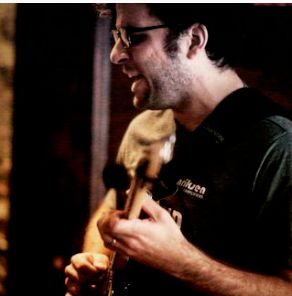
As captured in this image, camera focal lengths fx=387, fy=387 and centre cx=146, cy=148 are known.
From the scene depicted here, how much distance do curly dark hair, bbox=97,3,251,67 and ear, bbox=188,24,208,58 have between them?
0.11 feet

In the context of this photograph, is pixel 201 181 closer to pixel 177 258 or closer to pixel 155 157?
pixel 177 258

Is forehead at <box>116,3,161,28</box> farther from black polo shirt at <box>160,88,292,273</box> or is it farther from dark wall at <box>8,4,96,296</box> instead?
dark wall at <box>8,4,96,296</box>

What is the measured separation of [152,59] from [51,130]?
1.58 metres

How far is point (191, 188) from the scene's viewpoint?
5.98 ft

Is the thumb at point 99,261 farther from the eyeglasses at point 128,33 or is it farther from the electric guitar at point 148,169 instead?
the eyeglasses at point 128,33

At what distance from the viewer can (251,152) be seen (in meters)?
1.71

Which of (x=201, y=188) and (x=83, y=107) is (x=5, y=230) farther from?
(x=201, y=188)

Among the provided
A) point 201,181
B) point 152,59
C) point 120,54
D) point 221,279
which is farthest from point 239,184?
point 120,54

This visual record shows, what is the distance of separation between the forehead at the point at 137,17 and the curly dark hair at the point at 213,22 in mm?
Answer: 26

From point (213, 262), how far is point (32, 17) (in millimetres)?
2533

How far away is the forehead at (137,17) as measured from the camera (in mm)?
2068

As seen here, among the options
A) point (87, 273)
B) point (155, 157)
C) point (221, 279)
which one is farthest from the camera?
point (87, 273)

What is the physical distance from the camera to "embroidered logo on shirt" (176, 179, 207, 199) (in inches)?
70.1

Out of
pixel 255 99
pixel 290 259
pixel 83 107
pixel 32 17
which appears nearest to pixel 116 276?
pixel 290 259
